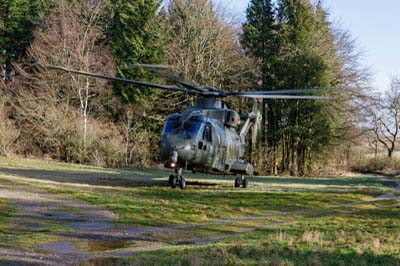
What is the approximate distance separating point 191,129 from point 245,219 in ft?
18.7

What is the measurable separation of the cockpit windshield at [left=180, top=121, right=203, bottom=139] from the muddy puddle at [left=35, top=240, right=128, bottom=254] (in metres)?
8.99

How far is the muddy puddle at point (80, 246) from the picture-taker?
874cm

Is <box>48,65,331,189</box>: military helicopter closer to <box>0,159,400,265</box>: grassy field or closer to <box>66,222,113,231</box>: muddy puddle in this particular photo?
<box>0,159,400,265</box>: grassy field

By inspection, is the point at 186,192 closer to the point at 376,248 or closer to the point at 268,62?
the point at 376,248

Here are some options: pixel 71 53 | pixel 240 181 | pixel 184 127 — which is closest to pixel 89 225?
pixel 184 127

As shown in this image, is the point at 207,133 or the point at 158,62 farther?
the point at 158,62

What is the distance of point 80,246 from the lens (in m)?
9.35

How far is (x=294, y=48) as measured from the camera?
41875 mm

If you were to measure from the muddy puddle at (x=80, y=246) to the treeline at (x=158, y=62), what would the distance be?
82.0 feet

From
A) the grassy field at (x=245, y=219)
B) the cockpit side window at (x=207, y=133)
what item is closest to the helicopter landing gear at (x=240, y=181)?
the grassy field at (x=245, y=219)

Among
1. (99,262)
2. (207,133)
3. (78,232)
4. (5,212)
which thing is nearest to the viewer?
(99,262)

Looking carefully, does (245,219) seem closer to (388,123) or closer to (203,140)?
(203,140)

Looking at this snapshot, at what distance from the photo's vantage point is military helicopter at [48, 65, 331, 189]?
1842 cm

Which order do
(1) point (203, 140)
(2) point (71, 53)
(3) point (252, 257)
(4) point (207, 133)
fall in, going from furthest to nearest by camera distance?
(2) point (71, 53), (4) point (207, 133), (1) point (203, 140), (3) point (252, 257)
